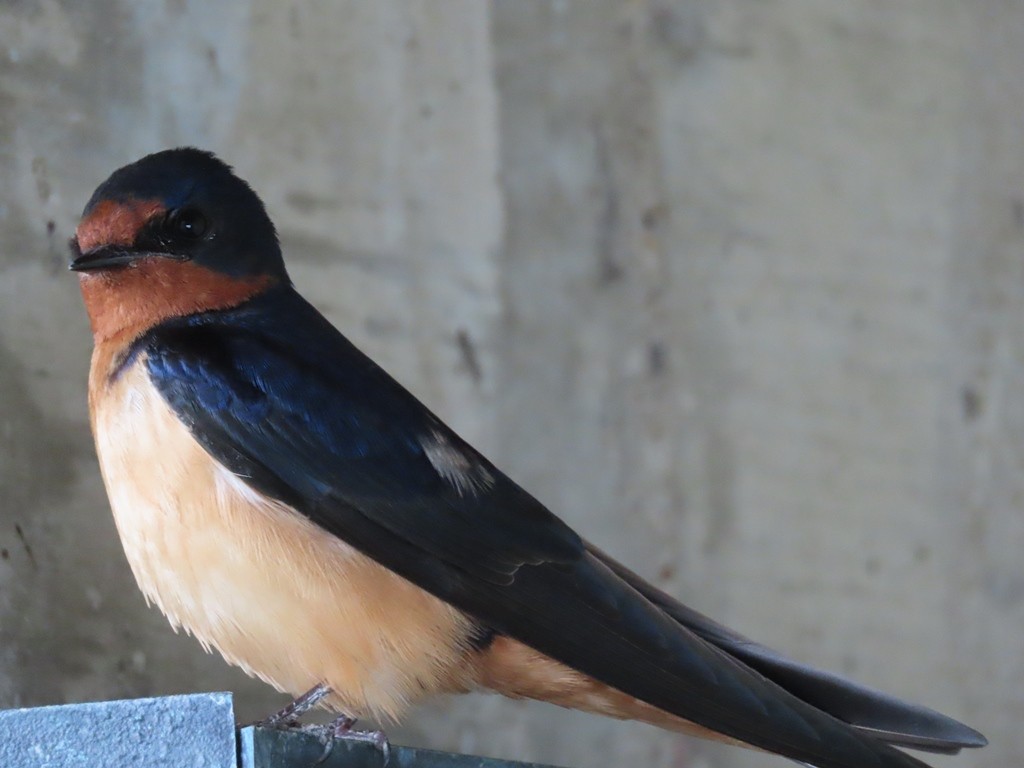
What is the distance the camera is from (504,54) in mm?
2223

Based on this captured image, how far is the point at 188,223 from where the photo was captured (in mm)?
1524

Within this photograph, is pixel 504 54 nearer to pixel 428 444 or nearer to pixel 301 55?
pixel 301 55

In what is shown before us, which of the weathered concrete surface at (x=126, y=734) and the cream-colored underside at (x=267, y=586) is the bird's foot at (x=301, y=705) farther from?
the weathered concrete surface at (x=126, y=734)

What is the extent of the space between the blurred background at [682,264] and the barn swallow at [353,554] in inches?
19.0

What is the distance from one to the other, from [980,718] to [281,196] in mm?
1399

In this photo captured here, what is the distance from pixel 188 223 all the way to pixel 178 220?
0.06 ft

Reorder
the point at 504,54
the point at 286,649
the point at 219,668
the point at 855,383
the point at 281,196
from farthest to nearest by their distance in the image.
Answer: the point at 855,383, the point at 504,54, the point at 281,196, the point at 219,668, the point at 286,649

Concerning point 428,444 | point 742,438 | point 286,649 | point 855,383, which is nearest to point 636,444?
point 742,438

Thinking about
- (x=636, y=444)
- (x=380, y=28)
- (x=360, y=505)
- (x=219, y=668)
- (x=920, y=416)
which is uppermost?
(x=380, y=28)

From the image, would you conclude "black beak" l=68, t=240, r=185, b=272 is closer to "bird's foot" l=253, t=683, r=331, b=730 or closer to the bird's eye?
the bird's eye

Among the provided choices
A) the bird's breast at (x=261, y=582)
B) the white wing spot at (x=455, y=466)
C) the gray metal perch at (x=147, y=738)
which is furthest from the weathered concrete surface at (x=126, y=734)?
the white wing spot at (x=455, y=466)

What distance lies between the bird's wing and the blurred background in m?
0.54

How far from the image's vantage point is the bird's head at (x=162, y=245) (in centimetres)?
146

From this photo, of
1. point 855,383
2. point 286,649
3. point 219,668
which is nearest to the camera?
point 286,649
